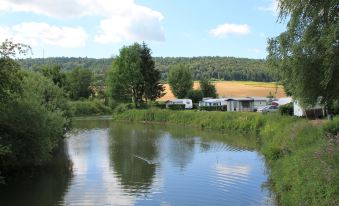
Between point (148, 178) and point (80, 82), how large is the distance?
95371 millimetres

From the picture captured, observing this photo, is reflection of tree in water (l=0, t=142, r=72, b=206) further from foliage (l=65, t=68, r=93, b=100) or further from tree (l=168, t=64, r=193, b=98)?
foliage (l=65, t=68, r=93, b=100)

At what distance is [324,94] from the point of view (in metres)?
19.5

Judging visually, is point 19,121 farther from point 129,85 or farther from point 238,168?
point 129,85

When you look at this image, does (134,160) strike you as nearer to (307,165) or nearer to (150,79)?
(307,165)

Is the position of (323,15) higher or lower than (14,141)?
higher

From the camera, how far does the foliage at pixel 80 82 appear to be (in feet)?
380

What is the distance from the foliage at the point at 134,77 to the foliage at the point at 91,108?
41.5 feet

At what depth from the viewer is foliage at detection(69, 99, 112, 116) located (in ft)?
319

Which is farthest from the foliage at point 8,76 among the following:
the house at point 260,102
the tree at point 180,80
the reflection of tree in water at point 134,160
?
the tree at point 180,80

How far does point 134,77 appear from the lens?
83.2 meters

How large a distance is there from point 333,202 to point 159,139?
34.7m

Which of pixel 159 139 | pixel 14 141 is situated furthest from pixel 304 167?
pixel 159 139

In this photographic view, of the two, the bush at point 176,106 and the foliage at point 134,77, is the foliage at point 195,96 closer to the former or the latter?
the bush at point 176,106

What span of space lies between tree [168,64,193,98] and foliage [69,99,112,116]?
18526mm
